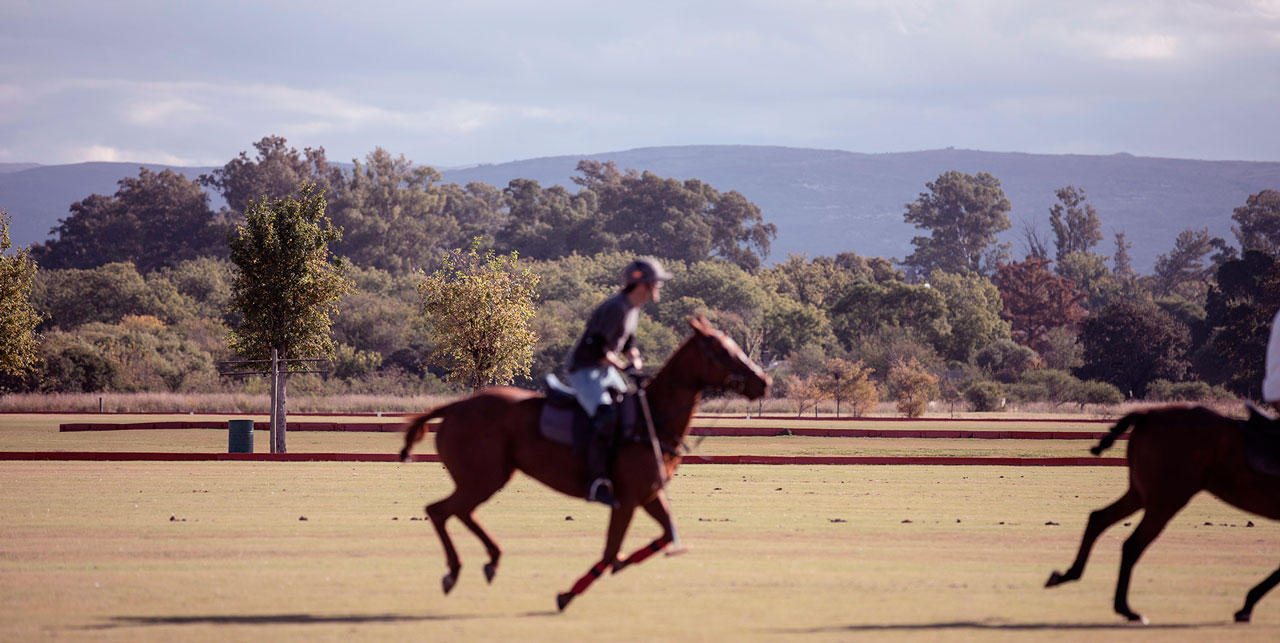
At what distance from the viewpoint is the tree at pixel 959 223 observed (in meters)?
150

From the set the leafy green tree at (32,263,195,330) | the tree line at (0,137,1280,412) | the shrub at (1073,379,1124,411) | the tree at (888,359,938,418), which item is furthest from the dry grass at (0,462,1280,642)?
the leafy green tree at (32,263,195,330)

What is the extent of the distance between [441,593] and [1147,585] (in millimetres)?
5561

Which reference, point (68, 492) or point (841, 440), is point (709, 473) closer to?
point (68, 492)

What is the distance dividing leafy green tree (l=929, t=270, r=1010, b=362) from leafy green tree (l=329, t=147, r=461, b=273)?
4707 cm

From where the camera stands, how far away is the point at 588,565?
37.5 feet

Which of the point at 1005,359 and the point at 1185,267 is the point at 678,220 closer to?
the point at 1005,359

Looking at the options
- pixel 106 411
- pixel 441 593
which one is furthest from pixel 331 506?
pixel 106 411

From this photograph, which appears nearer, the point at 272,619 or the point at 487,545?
the point at 272,619

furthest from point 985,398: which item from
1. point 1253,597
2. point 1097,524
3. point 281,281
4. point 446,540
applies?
point 446,540

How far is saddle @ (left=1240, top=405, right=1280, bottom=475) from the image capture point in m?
9.11

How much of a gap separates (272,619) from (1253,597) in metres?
6.72

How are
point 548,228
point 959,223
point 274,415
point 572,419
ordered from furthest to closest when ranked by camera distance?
1. point 959,223
2. point 548,228
3. point 274,415
4. point 572,419

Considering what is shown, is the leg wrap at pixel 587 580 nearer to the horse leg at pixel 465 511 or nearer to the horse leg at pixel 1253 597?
the horse leg at pixel 465 511

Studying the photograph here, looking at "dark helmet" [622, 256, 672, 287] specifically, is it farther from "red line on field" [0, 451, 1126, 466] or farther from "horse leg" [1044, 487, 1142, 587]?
"red line on field" [0, 451, 1126, 466]
